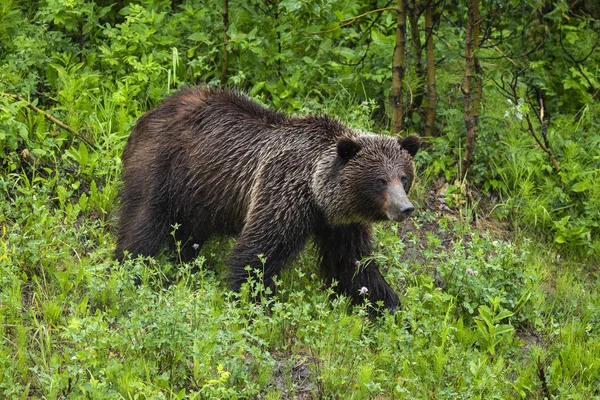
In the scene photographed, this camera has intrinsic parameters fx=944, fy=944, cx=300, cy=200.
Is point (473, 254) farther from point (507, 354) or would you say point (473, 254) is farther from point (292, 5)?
point (292, 5)

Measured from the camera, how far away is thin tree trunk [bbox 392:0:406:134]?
9117 millimetres

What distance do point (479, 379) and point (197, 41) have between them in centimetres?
508

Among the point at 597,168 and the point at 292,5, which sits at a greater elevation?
the point at 292,5

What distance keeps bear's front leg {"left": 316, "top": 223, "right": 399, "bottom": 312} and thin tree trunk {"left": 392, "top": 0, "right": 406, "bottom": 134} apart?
2.11 metres

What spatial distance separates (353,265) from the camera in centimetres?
742

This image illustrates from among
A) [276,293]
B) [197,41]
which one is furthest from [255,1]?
[276,293]

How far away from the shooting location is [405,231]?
8.77 metres

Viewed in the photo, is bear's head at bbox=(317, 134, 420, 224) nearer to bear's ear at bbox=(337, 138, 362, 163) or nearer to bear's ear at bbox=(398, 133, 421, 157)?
bear's ear at bbox=(337, 138, 362, 163)

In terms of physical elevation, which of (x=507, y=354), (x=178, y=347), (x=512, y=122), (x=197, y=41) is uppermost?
(x=197, y=41)

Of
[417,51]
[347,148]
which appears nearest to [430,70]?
[417,51]

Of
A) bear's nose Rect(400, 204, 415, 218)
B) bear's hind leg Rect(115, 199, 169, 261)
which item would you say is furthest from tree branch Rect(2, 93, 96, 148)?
bear's nose Rect(400, 204, 415, 218)

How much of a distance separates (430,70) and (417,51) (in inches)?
12.6

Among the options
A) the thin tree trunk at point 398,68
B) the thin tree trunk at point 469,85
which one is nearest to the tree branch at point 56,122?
the thin tree trunk at point 398,68

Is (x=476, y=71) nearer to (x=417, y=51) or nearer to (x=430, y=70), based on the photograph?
(x=430, y=70)
